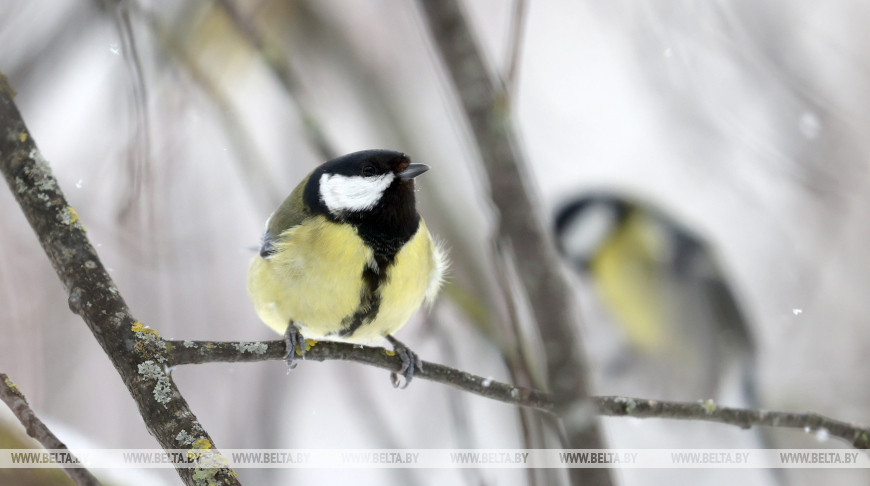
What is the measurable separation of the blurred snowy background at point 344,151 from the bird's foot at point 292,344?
42cm

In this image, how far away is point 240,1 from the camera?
10.2ft

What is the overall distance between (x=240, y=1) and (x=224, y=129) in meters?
1.01

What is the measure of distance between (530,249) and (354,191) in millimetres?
1298

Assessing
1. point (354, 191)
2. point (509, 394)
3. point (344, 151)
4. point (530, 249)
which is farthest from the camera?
point (344, 151)

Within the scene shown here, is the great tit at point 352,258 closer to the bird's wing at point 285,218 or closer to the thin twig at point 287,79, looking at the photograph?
the bird's wing at point 285,218

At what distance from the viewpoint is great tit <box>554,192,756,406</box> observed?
133 inches

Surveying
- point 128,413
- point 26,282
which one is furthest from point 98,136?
point 128,413

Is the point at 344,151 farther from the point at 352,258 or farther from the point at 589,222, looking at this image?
the point at 352,258

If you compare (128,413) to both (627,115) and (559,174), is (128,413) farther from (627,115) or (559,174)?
(627,115)

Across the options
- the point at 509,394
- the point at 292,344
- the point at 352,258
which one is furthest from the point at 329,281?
the point at 509,394

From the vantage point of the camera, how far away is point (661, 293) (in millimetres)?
3518

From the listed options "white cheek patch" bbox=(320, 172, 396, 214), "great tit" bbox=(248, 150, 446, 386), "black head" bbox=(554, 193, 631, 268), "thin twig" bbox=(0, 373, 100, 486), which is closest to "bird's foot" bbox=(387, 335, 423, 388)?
"great tit" bbox=(248, 150, 446, 386)

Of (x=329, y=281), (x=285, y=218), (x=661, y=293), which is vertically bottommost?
(x=661, y=293)

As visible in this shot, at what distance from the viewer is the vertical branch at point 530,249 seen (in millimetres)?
733
